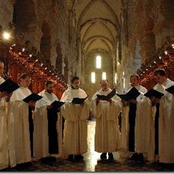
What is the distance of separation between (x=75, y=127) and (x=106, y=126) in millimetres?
678

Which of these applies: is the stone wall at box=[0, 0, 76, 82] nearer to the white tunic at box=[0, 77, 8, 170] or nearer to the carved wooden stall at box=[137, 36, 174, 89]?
the white tunic at box=[0, 77, 8, 170]

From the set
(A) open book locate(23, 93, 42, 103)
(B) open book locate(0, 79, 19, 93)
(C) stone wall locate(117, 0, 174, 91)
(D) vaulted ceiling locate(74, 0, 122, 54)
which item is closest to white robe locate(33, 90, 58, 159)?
(A) open book locate(23, 93, 42, 103)

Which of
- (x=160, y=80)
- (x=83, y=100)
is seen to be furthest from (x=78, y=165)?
(x=160, y=80)

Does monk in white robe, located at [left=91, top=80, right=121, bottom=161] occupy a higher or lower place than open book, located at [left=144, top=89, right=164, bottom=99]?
lower

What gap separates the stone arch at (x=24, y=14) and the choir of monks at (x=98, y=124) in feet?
20.1

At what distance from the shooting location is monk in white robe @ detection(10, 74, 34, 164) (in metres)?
5.51

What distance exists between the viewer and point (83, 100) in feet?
21.2

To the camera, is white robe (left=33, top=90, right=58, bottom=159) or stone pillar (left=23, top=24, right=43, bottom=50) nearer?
white robe (left=33, top=90, right=58, bottom=159)

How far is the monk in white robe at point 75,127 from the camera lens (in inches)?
257

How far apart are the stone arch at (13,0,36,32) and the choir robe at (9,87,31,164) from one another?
6.92m

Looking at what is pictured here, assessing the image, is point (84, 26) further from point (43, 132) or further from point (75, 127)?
point (43, 132)

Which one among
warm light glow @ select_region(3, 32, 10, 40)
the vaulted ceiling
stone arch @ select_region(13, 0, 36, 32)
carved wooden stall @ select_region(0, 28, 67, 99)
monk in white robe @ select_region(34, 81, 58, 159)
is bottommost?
monk in white robe @ select_region(34, 81, 58, 159)

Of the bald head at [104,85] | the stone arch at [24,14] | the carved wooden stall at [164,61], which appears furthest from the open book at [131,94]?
the stone arch at [24,14]

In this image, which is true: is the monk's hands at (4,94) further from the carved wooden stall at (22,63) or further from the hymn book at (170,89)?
the hymn book at (170,89)
